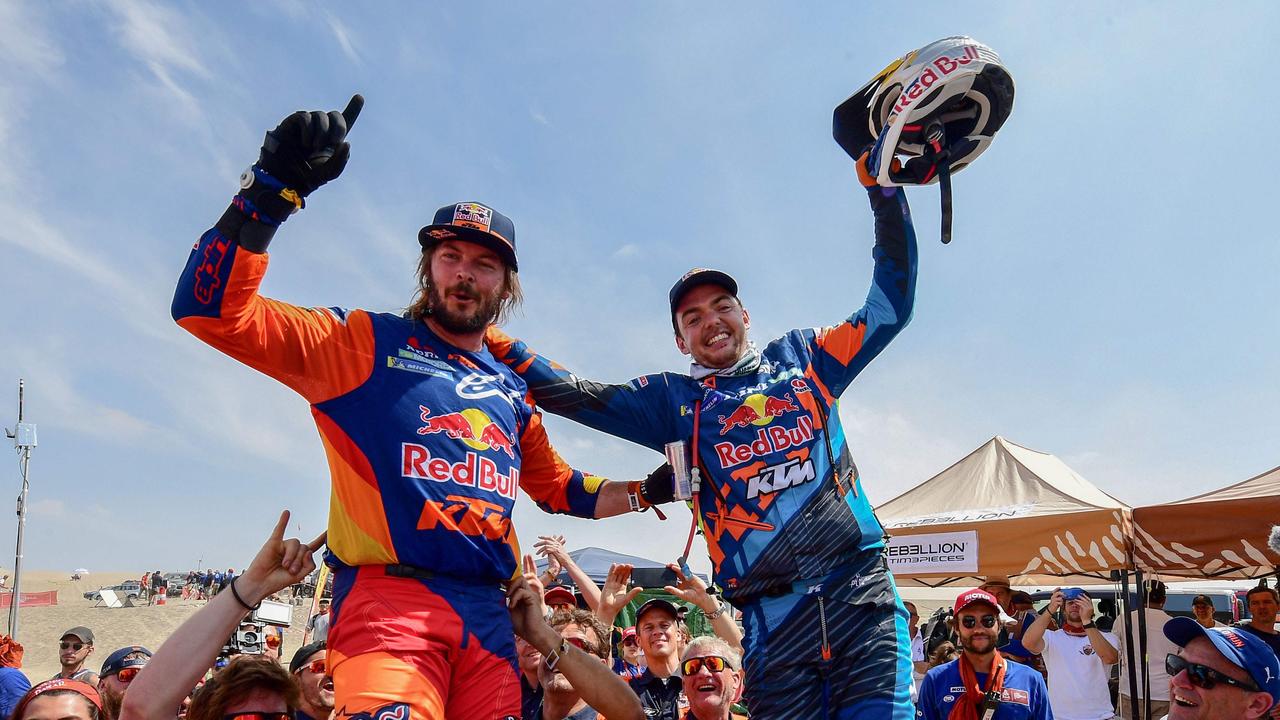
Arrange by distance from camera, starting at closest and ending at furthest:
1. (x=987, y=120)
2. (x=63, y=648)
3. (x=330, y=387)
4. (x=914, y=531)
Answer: (x=330, y=387), (x=987, y=120), (x=63, y=648), (x=914, y=531)

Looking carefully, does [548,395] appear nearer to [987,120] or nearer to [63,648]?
[987,120]

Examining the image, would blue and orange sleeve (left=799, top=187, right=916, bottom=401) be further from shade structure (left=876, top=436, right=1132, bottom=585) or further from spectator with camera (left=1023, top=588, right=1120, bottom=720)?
shade structure (left=876, top=436, right=1132, bottom=585)

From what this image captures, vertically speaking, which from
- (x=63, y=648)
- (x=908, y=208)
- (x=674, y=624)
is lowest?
(x=63, y=648)

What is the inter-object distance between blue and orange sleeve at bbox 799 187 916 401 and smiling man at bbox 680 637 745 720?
70.1 inches

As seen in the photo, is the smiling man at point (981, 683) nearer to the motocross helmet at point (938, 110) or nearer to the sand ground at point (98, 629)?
the motocross helmet at point (938, 110)

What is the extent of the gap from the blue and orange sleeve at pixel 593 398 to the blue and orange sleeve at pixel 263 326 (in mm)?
705

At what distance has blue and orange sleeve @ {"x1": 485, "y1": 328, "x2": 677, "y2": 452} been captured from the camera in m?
3.46

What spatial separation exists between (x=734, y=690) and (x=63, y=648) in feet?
21.5

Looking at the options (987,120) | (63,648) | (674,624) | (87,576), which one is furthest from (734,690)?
(87,576)

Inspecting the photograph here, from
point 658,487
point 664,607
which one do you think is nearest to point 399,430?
point 658,487

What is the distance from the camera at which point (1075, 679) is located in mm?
7855

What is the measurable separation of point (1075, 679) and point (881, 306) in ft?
20.8

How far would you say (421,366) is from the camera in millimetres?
2875

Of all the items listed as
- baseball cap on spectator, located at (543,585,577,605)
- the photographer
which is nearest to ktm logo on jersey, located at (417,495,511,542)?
the photographer
